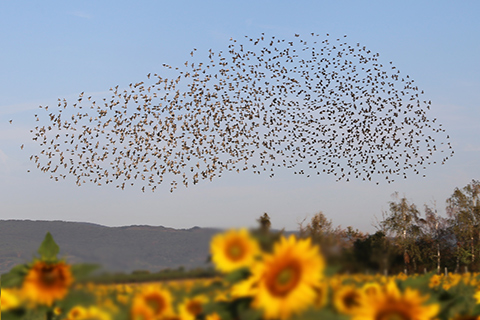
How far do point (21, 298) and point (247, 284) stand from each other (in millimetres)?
919

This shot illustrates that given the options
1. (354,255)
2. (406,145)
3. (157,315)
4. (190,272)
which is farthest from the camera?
(406,145)

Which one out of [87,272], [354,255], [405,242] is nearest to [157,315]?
[87,272]

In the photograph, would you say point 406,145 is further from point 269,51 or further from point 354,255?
point 354,255

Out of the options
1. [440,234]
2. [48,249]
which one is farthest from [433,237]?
[48,249]

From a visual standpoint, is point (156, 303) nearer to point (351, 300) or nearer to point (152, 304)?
point (152, 304)

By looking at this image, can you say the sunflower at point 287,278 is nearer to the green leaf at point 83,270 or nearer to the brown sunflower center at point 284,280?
the brown sunflower center at point 284,280

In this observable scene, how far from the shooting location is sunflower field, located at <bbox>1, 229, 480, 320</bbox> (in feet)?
4.69

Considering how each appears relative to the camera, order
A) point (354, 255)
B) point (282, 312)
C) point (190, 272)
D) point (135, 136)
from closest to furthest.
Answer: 1. point (282, 312)
2. point (190, 272)
3. point (354, 255)
4. point (135, 136)

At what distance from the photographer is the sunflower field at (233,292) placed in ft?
4.69

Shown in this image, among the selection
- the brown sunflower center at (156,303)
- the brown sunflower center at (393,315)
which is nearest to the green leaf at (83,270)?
the brown sunflower center at (156,303)

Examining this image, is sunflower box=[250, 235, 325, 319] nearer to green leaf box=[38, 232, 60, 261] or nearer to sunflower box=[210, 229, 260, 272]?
sunflower box=[210, 229, 260, 272]

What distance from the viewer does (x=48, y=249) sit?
2090mm

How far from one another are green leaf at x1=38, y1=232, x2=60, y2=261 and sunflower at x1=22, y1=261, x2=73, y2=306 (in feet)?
0.14

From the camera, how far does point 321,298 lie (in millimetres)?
1551
